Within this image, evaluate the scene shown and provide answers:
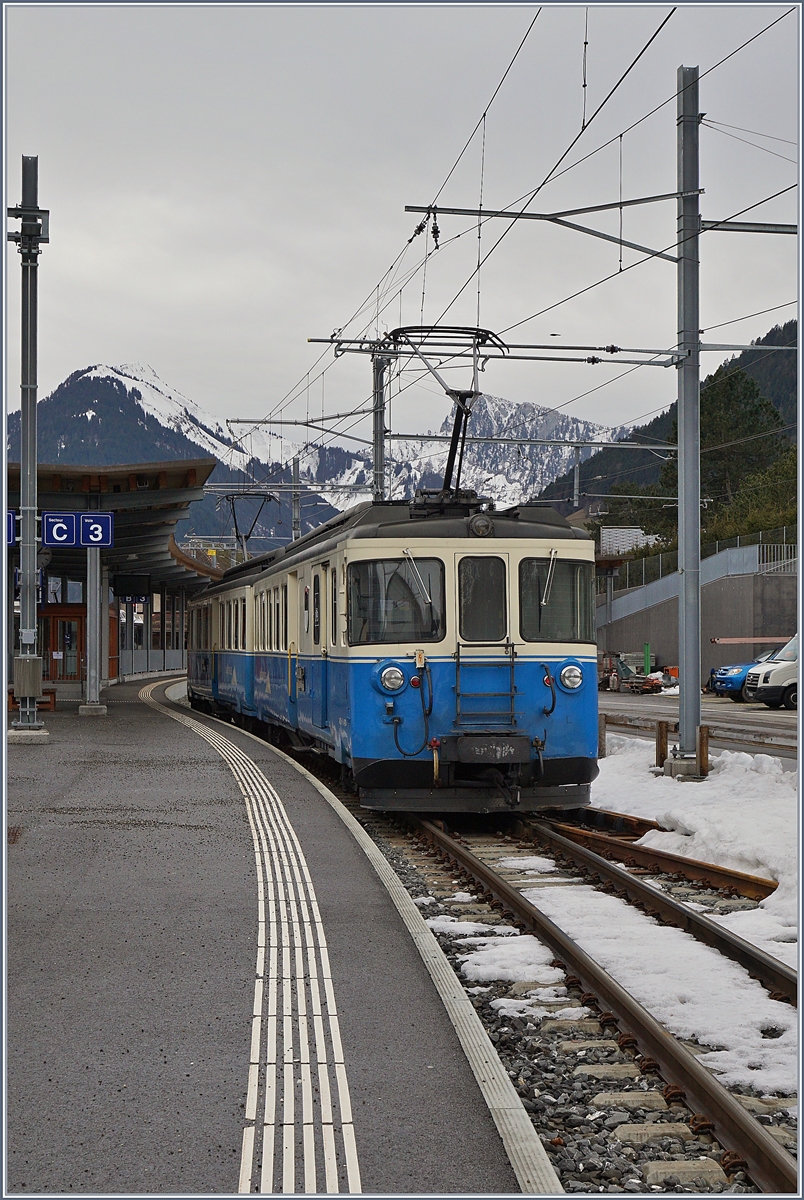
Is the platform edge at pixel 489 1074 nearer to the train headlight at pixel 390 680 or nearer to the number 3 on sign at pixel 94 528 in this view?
the train headlight at pixel 390 680

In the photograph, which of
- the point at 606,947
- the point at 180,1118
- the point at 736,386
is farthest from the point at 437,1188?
the point at 736,386

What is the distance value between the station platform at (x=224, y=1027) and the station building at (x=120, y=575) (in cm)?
1455

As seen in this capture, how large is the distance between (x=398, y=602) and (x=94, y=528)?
13.8 m

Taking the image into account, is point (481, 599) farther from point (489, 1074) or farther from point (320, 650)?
point (489, 1074)

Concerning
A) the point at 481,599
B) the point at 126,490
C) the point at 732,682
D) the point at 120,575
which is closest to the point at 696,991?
the point at 481,599

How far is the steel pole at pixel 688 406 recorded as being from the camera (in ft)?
47.6

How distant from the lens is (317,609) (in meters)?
14.0

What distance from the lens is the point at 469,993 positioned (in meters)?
6.52

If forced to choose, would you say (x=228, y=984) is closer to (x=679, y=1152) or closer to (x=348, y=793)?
(x=679, y=1152)

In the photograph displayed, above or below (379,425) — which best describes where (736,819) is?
below

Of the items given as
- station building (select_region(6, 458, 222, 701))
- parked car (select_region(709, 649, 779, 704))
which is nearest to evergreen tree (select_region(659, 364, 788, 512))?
station building (select_region(6, 458, 222, 701))

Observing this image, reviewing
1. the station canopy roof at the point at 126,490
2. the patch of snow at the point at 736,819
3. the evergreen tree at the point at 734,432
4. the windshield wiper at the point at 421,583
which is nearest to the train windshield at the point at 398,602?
the windshield wiper at the point at 421,583

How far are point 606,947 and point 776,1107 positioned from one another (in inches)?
96.0

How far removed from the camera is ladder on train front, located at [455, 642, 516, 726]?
37.3ft
